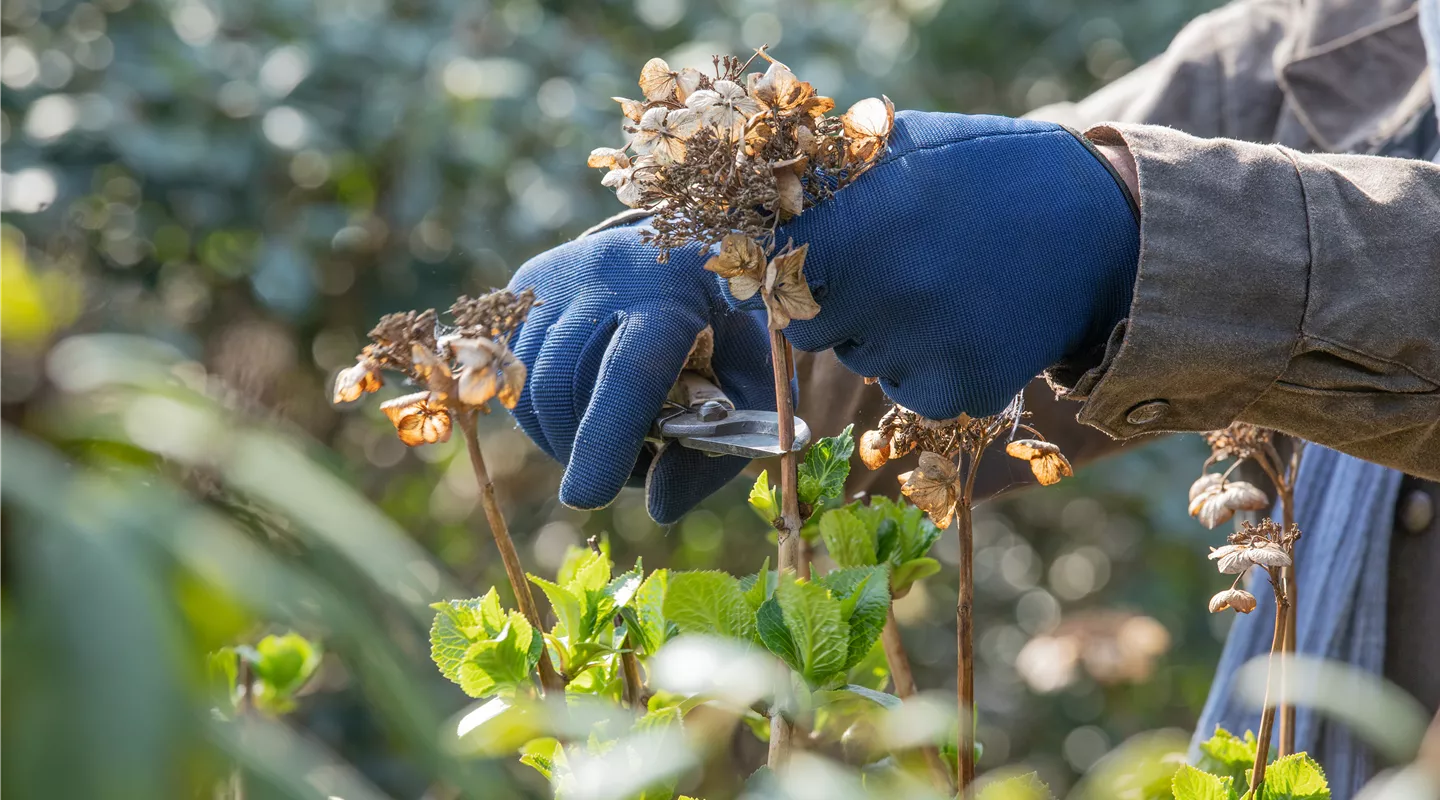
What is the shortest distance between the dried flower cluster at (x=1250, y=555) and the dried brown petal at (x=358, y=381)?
43 centimetres

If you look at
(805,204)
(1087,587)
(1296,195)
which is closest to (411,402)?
(805,204)

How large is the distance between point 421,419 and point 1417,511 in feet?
2.74

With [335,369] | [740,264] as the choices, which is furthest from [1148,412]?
[335,369]

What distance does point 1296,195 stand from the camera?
0.73m

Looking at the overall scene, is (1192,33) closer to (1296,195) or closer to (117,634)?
(1296,195)

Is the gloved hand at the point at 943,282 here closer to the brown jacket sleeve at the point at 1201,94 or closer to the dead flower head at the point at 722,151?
the dead flower head at the point at 722,151

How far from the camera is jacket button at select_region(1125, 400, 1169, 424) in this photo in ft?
2.35

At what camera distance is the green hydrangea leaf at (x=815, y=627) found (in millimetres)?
564

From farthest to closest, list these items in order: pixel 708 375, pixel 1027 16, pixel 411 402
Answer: pixel 1027 16
pixel 708 375
pixel 411 402

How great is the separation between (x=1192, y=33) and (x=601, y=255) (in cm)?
83

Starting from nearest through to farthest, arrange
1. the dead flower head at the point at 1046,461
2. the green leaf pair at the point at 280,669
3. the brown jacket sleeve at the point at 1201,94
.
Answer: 1. the dead flower head at the point at 1046,461
2. the green leaf pair at the point at 280,669
3. the brown jacket sleeve at the point at 1201,94

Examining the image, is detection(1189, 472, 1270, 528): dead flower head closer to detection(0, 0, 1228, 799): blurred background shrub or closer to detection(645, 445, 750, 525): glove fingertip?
detection(645, 445, 750, 525): glove fingertip

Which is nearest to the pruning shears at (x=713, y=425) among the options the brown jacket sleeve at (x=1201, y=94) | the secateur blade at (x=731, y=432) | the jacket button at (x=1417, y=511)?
the secateur blade at (x=731, y=432)

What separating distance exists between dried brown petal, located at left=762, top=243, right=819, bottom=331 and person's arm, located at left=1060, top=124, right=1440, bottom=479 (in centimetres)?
21
